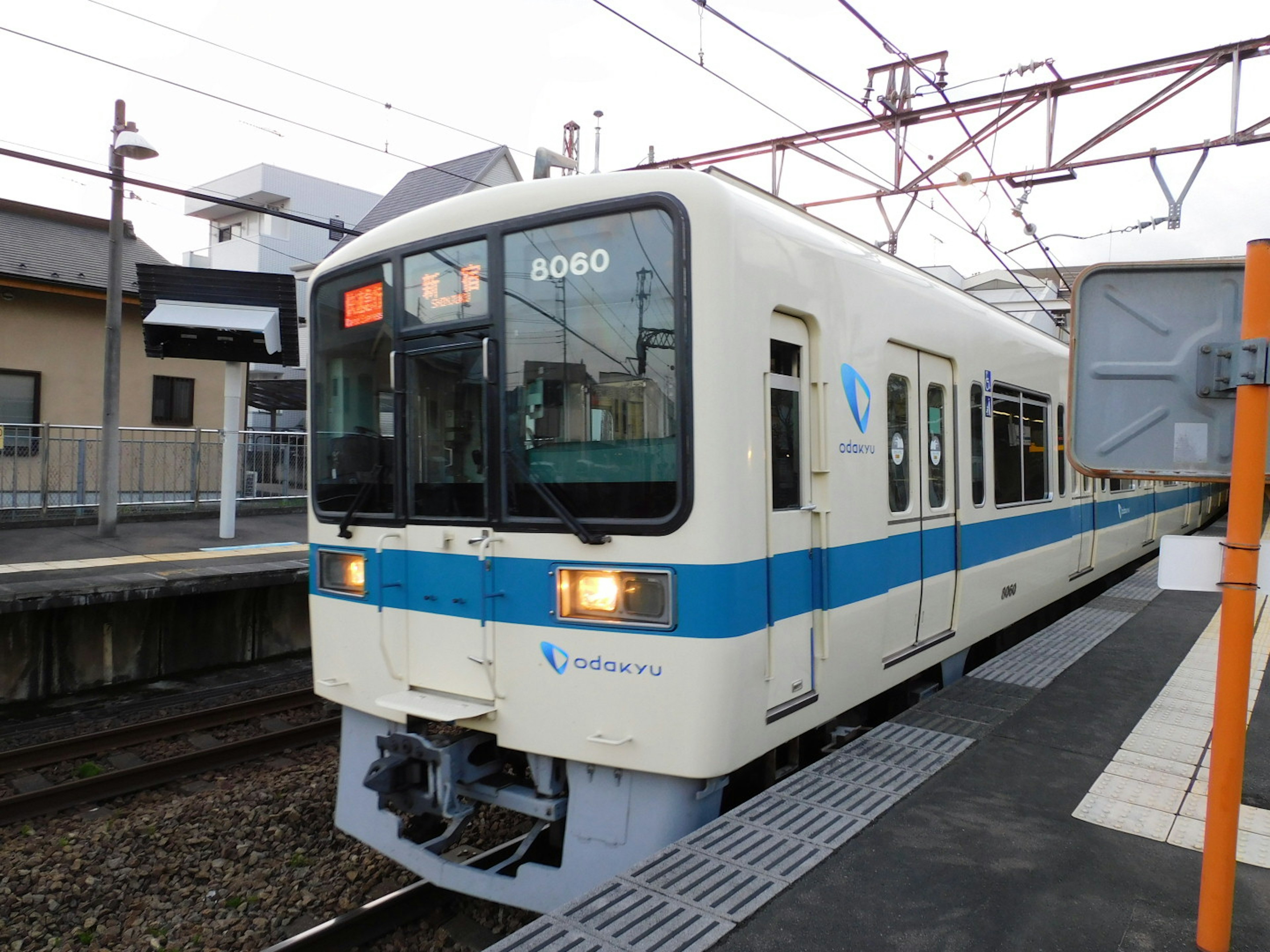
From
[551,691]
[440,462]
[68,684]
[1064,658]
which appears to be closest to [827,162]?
[1064,658]

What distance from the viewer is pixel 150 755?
6.17m

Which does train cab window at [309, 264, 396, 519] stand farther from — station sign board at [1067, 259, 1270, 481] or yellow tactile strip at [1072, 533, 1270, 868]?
yellow tactile strip at [1072, 533, 1270, 868]

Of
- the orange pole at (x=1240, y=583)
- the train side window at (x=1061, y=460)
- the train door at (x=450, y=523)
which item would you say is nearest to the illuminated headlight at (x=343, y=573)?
the train door at (x=450, y=523)

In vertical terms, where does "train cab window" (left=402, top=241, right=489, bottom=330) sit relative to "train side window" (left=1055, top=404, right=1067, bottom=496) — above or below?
above

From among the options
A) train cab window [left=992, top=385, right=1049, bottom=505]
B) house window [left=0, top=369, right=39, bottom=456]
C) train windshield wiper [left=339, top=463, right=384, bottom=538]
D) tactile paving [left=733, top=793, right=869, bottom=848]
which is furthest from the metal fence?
tactile paving [left=733, top=793, right=869, bottom=848]

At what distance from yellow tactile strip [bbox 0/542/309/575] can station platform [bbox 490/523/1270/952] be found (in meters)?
5.85

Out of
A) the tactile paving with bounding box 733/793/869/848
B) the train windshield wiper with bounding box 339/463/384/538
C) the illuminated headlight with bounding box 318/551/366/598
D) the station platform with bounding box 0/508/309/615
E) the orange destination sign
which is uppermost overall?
the orange destination sign

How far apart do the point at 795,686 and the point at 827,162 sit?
22.8 ft

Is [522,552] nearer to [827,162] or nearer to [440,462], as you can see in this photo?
[440,462]

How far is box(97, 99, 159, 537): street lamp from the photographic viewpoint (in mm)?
10695

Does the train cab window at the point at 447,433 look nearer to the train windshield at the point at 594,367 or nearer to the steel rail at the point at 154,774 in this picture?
the train windshield at the point at 594,367

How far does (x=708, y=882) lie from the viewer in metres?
2.85

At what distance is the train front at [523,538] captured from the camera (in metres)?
3.28

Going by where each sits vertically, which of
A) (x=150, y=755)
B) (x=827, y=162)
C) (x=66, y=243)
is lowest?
(x=150, y=755)
